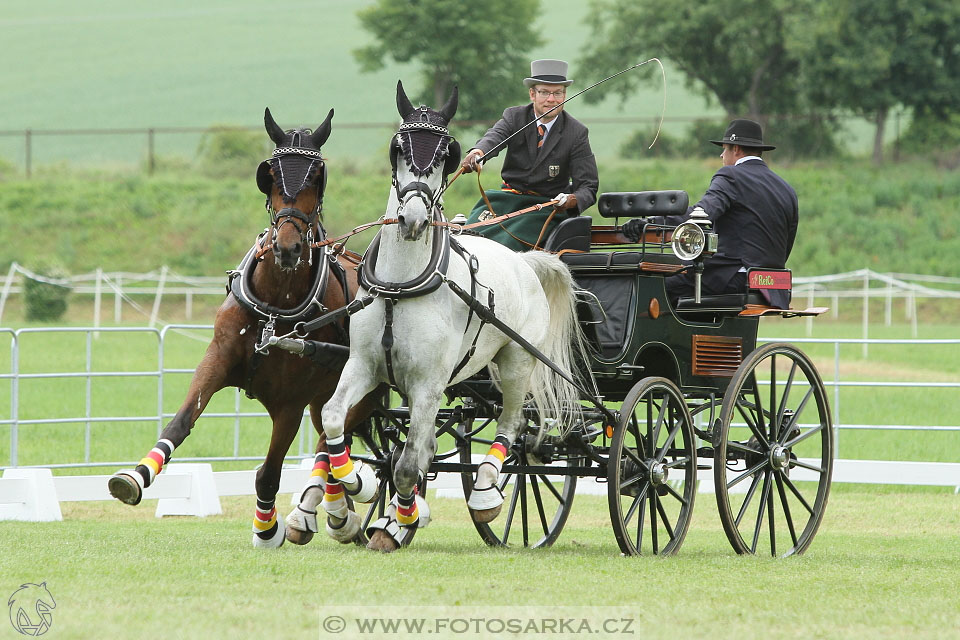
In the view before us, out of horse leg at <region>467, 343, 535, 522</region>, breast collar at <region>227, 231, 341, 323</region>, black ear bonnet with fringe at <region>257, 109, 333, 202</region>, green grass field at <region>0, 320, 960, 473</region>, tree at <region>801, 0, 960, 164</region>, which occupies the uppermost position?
tree at <region>801, 0, 960, 164</region>

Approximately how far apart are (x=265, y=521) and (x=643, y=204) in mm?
2780

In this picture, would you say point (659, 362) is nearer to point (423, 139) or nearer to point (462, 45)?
point (423, 139)

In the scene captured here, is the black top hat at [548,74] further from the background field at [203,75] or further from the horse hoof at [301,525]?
the background field at [203,75]

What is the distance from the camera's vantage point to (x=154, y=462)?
614 centimetres

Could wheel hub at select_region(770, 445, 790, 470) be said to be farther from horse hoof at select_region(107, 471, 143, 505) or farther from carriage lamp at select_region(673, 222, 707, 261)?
horse hoof at select_region(107, 471, 143, 505)

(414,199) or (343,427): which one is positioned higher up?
(414,199)

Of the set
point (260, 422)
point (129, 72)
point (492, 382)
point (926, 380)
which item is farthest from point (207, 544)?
point (129, 72)

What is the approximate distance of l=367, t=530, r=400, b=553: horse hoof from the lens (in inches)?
263

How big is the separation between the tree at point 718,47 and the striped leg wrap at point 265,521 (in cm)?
3639

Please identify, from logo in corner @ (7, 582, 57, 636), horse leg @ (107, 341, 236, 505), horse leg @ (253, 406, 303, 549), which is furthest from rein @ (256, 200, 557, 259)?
logo in corner @ (7, 582, 57, 636)

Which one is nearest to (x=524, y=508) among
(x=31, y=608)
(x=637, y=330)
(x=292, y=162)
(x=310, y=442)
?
(x=637, y=330)

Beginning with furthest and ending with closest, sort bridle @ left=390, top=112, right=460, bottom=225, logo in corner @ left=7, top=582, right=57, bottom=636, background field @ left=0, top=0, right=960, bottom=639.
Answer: bridle @ left=390, top=112, right=460, bottom=225 → background field @ left=0, top=0, right=960, bottom=639 → logo in corner @ left=7, top=582, right=57, bottom=636

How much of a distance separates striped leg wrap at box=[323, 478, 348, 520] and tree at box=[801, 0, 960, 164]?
35.4 m

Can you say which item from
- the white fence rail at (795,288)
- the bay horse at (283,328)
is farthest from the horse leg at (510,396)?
the white fence rail at (795,288)
